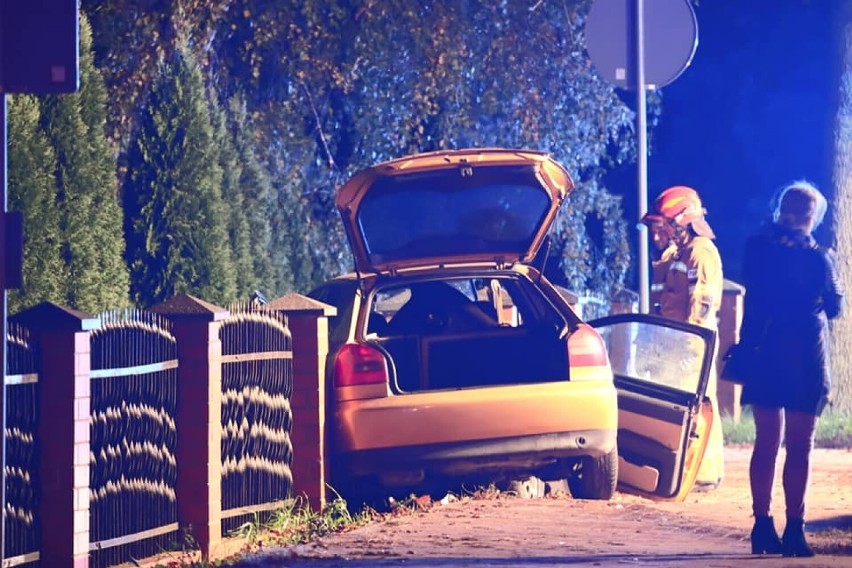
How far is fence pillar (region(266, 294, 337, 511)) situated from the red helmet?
101 inches

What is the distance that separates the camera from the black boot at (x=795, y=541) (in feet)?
25.3

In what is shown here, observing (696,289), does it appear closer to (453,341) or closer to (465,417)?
(453,341)

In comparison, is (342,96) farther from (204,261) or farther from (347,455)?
(347,455)

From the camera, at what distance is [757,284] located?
8.07 m

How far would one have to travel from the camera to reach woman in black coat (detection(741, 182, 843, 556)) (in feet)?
25.8

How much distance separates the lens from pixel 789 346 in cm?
796

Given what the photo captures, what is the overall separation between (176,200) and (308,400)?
6.52m

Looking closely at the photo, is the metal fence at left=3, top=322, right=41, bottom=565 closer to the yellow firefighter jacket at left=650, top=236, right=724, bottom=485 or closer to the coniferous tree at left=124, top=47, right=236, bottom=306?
the yellow firefighter jacket at left=650, top=236, right=724, bottom=485

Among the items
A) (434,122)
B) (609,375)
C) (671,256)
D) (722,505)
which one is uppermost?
(434,122)

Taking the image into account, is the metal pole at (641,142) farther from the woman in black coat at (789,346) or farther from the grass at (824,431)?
the grass at (824,431)

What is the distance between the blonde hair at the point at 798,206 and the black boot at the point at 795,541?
1.40m

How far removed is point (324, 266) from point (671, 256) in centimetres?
973

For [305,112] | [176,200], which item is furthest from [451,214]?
[305,112]

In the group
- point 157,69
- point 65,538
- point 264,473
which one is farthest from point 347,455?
point 157,69
